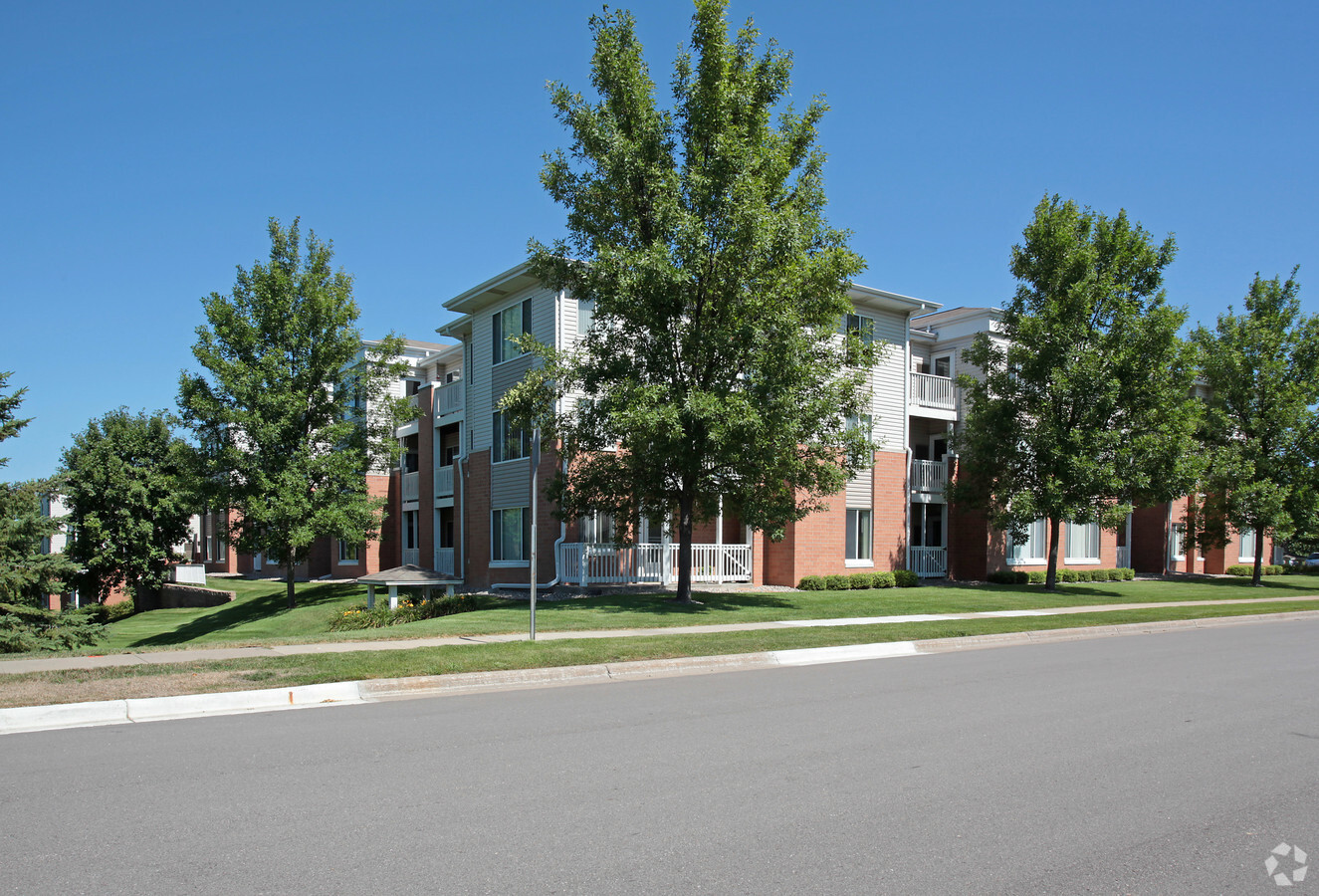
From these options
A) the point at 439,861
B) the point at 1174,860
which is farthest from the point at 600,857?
the point at 1174,860

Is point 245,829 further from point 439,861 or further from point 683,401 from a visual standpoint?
point 683,401

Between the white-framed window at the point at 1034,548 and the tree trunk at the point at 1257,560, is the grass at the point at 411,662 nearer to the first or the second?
the white-framed window at the point at 1034,548

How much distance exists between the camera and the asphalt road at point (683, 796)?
4.61m

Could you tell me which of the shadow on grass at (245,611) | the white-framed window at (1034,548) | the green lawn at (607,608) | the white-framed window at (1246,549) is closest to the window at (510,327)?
the green lawn at (607,608)

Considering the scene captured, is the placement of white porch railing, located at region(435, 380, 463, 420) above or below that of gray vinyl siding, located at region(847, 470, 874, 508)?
above

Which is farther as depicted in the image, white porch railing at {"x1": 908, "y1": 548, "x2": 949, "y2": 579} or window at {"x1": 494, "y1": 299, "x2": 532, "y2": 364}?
white porch railing at {"x1": 908, "y1": 548, "x2": 949, "y2": 579}

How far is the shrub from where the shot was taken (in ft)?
72.6

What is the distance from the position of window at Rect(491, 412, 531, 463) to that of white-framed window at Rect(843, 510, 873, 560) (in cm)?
1047

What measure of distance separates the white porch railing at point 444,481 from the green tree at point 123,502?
909 cm

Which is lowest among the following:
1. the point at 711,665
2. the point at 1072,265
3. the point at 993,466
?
A: the point at 711,665

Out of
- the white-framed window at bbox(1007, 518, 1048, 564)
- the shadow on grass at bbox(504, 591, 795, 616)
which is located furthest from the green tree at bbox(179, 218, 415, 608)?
the white-framed window at bbox(1007, 518, 1048, 564)

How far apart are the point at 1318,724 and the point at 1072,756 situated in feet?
10.6

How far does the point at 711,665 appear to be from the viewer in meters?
12.8

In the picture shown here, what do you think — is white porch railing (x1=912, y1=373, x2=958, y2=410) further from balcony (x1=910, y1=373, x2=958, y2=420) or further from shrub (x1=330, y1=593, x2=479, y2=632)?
shrub (x1=330, y1=593, x2=479, y2=632)
